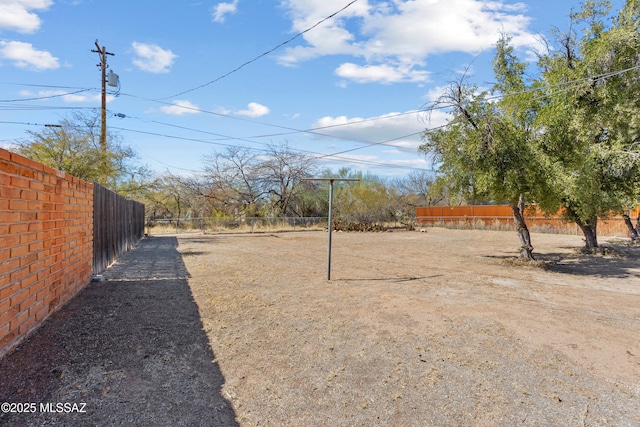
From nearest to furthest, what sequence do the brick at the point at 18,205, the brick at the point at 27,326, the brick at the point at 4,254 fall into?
the brick at the point at 4,254 → the brick at the point at 18,205 → the brick at the point at 27,326

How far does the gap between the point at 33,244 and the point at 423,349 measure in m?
3.98

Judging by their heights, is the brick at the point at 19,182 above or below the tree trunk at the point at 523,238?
above

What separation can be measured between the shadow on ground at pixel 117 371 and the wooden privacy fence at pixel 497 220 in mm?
19532

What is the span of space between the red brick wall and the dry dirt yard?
5.46 ft

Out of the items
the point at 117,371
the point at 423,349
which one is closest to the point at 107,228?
the point at 117,371

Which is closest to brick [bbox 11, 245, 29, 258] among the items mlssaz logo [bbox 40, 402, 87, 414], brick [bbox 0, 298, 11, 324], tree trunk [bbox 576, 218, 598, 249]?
brick [bbox 0, 298, 11, 324]

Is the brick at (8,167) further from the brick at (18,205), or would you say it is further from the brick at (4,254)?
the brick at (4,254)

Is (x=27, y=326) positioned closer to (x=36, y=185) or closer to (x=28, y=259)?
(x=28, y=259)

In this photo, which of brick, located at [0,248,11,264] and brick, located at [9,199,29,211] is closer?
brick, located at [0,248,11,264]

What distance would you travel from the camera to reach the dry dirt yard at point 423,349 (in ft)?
8.31

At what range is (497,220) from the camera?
86.2 ft

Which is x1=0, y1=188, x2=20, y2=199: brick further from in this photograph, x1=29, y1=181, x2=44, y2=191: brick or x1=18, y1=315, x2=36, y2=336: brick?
x1=18, y1=315, x2=36, y2=336: brick

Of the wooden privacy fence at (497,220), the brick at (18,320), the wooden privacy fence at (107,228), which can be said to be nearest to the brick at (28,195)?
the brick at (18,320)

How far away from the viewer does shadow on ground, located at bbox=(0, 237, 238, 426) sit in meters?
2.31
